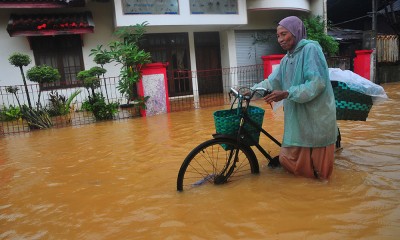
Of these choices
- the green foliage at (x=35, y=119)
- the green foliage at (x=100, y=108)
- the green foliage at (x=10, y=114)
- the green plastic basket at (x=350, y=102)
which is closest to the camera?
the green plastic basket at (x=350, y=102)

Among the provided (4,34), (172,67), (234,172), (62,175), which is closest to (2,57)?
(4,34)

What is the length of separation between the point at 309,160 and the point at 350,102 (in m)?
0.88

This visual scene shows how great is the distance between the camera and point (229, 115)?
338 cm

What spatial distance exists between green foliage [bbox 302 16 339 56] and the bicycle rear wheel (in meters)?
11.6

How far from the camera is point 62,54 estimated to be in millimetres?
11852

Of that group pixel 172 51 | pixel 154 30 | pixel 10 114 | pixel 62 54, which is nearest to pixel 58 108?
pixel 10 114

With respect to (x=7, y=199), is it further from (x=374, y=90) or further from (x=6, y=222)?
(x=374, y=90)

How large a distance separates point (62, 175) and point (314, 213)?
10.8 ft

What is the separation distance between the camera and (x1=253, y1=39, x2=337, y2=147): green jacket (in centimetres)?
292

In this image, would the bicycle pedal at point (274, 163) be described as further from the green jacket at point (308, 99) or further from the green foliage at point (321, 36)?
the green foliage at point (321, 36)

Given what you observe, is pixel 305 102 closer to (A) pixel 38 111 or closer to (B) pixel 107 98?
(B) pixel 107 98

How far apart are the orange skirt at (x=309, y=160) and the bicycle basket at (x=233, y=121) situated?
41cm

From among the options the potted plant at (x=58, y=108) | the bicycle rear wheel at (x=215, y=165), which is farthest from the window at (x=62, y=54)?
the bicycle rear wheel at (x=215, y=165)

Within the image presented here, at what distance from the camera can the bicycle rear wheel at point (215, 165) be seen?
3.22 metres
